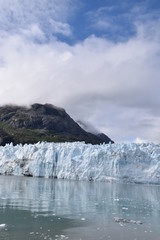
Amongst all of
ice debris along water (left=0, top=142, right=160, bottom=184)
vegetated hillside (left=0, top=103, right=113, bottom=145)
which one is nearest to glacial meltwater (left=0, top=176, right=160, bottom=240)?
ice debris along water (left=0, top=142, right=160, bottom=184)

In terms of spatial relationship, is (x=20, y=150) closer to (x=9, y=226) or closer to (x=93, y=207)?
(x=93, y=207)

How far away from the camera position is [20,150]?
60844mm

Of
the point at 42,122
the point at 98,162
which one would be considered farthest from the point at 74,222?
the point at 42,122

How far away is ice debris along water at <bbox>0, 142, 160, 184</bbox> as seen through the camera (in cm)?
5006

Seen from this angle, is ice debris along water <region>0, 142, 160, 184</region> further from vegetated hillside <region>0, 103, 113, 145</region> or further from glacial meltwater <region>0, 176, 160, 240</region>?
vegetated hillside <region>0, 103, 113, 145</region>

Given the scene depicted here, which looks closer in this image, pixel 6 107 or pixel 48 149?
pixel 48 149

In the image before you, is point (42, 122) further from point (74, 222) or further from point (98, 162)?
point (74, 222)

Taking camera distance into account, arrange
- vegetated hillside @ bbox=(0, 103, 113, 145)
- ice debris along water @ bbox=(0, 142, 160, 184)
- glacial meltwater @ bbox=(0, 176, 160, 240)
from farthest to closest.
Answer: vegetated hillside @ bbox=(0, 103, 113, 145)
ice debris along water @ bbox=(0, 142, 160, 184)
glacial meltwater @ bbox=(0, 176, 160, 240)

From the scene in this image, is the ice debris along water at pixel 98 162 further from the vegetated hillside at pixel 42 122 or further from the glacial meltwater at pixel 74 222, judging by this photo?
the vegetated hillside at pixel 42 122

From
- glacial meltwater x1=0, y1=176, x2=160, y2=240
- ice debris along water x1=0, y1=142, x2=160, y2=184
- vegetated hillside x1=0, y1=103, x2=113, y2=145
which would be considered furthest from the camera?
vegetated hillside x1=0, y1=103, x2=113, y2=145

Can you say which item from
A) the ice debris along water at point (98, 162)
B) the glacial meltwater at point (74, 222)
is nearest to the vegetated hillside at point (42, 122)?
the ice debris along water at point (98, 162)

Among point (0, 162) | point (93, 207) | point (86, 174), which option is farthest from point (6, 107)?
point (93, 207)

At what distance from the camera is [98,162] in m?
51.1

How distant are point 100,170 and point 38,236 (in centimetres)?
3988
